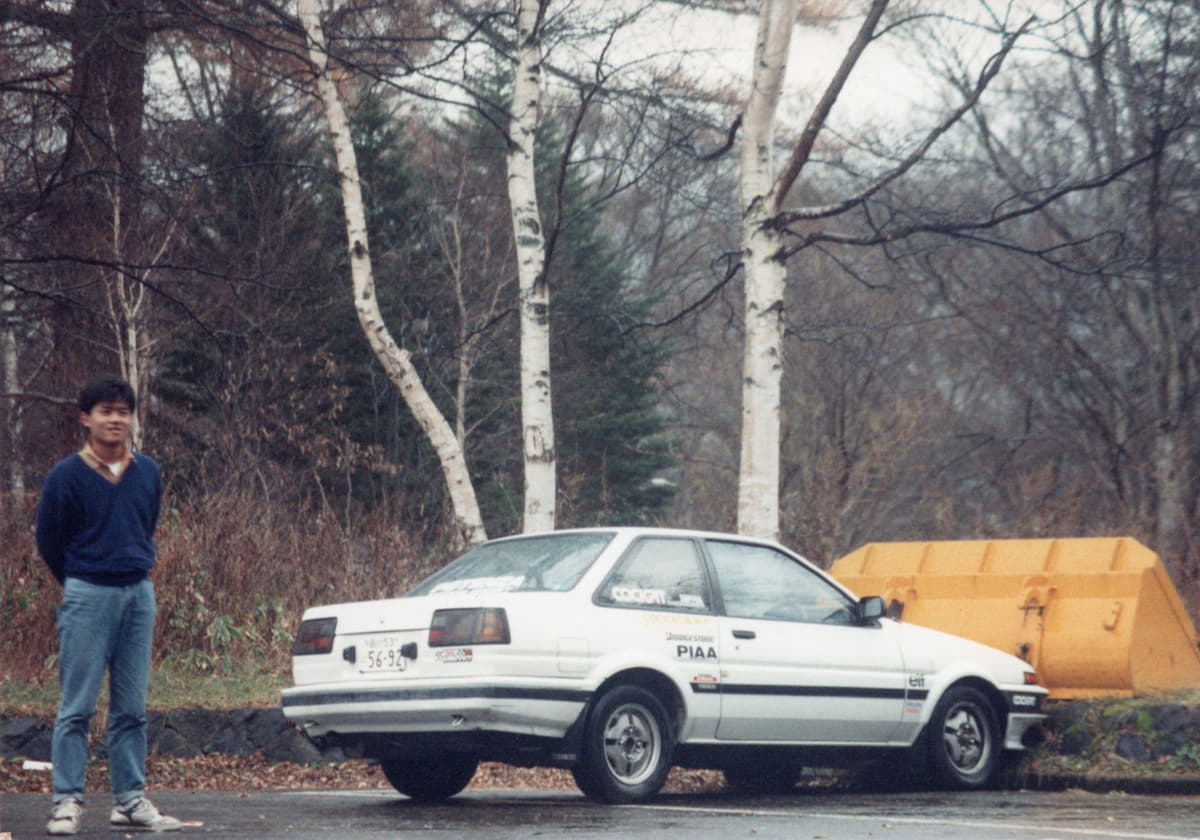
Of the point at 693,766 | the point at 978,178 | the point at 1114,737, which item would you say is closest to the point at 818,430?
the point at 978,178

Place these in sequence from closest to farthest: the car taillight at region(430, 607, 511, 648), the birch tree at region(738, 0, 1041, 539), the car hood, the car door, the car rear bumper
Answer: the car rear bumper → the car taillight at region(430, 607, 511, 648) → the car door → the car hood → the birch tree at region(738, 0, 1041, 539)

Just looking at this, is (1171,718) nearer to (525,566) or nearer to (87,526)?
(525,566)

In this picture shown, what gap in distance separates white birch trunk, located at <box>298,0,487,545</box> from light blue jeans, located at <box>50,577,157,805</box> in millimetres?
9161

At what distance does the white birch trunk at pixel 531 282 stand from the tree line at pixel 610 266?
0.14 ft

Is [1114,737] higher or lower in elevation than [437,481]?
lower

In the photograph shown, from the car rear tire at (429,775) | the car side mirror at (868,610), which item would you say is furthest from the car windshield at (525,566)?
the car side mirror at (868,610)

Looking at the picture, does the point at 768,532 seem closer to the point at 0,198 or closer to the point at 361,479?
the point at 0,198

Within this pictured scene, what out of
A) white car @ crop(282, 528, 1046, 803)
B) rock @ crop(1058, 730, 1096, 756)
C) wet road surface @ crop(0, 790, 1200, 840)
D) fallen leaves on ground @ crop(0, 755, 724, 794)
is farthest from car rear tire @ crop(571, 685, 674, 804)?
rock @ crop(1058, 730, 1096, 756)

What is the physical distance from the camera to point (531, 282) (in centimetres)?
1589

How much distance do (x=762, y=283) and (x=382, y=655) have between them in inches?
281

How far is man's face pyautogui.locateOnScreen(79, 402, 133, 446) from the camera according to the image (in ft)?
22.8

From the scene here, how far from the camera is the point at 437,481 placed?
30.9m

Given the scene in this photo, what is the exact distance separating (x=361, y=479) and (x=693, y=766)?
2019cm

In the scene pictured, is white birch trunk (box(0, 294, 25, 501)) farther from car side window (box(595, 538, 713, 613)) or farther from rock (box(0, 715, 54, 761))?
A: car side window (box(595, 538, 713, 613))
